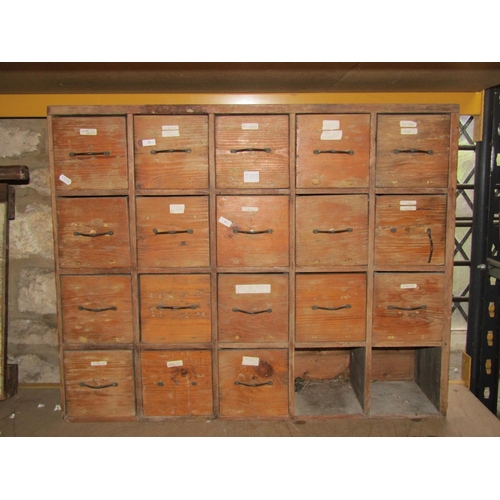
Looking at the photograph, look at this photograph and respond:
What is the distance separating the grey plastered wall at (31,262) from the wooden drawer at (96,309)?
1.89 ft

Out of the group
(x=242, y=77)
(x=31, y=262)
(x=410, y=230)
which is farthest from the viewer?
(x=31, y=262)

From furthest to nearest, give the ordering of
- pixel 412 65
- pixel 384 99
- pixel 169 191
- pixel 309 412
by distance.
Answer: pixel 384 99 < pixel 309 412 < pixel 169 191 < pixel 412 65

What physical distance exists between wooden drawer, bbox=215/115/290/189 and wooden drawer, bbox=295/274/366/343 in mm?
559

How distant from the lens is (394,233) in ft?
6.98

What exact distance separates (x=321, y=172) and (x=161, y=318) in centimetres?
115

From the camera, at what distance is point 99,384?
7.19ft

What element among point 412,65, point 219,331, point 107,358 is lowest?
point 107,358

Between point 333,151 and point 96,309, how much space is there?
1506mm

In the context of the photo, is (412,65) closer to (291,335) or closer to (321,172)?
(321,172)

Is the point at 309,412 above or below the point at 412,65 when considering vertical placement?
below

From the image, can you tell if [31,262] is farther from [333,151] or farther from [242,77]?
[333,151]

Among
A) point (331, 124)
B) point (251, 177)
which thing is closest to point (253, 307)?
point (251, 177)

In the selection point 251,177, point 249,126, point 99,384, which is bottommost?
point 99,384

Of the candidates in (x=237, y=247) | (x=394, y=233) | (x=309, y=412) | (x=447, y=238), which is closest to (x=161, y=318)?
(x=237, y=247)
